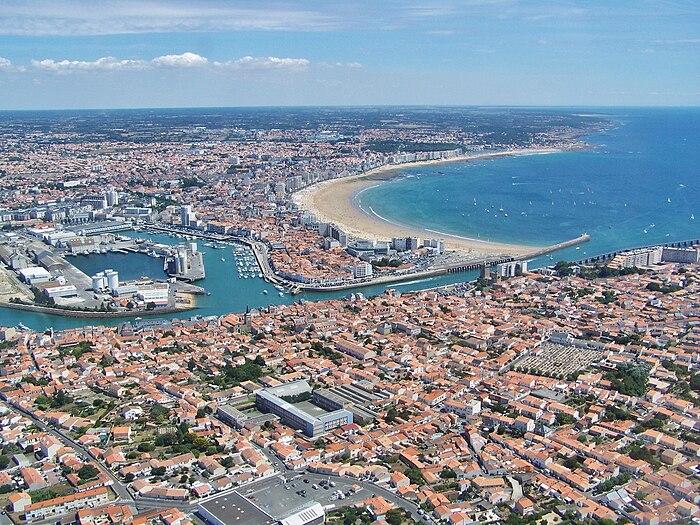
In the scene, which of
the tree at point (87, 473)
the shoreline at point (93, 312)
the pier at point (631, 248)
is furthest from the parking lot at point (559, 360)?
the shoreline at point (93, 312)

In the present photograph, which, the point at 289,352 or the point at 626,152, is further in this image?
the point at 626,152

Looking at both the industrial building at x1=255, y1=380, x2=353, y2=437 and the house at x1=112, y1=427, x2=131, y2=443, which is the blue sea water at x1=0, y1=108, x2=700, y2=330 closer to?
the industrial building at x1=255, y1=380, x2=353, y2=437

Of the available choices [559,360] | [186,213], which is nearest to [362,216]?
[186,213]

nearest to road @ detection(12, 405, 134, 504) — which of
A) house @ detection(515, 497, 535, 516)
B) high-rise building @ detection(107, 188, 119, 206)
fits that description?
house @ detection(515, 497, 535, 516)

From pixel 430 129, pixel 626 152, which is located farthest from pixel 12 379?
pixel 430 129

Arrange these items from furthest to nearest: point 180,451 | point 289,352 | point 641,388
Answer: point 289,352, point 641,388, point 180,451

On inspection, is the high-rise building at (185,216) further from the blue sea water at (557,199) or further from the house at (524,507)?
the house at (524,507)

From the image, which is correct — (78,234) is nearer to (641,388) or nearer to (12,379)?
(12,379)

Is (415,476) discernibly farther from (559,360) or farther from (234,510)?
(559,360)
